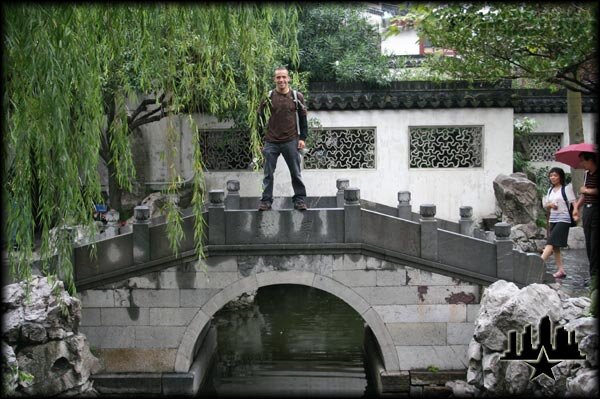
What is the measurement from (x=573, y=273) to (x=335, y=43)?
20.1 feet

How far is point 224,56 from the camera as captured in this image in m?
5.85

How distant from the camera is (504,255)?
774 centimetres

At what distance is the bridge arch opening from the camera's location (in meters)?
7.94

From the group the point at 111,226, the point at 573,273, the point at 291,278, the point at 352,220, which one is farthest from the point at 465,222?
the point at 111,226

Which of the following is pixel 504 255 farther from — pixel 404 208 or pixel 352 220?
pixel 404 208

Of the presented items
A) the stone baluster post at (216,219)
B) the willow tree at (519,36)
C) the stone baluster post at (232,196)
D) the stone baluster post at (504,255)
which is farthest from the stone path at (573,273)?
the stone baluster post at (232,196)

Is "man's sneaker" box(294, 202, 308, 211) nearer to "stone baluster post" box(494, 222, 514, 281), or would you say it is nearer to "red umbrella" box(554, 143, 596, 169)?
"stone baluster post" box(494, 222, 514, 281)

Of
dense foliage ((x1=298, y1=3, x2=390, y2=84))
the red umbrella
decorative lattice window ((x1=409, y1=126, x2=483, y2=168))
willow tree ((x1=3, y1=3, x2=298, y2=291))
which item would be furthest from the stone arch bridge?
dense foliage ((x1=298, y1=3, x2=390, y2=84))

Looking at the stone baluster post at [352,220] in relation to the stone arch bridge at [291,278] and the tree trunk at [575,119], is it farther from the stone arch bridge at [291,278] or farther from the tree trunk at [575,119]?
the tree trunk at [575,119]

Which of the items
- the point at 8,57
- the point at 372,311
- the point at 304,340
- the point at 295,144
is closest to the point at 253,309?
the point at 304,340

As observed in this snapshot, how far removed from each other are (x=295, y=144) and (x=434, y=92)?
19.8 feet

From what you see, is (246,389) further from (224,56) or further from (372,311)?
(224,56)

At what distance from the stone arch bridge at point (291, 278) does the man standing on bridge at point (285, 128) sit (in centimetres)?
45

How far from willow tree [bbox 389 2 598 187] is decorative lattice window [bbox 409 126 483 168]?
2.37m
